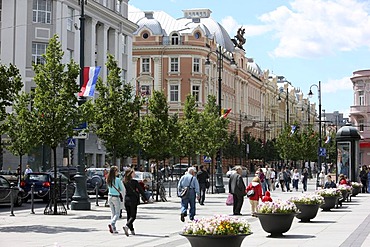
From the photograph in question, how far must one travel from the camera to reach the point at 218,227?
12.1m

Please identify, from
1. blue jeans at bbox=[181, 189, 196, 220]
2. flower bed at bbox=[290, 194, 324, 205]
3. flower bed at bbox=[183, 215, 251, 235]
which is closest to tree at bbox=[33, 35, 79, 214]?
blue jeans at bbox=[181, 189, 196, 220]

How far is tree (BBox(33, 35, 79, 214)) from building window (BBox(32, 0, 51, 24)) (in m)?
27.4

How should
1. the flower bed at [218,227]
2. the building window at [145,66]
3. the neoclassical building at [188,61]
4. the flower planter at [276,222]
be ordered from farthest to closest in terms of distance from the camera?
the building window at [145,66], the neoclassical building at [188,61], the flower planter at [276,222], the flower bed at [218,227]

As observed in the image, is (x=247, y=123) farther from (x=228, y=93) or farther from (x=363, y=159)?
(x=363, y=159)

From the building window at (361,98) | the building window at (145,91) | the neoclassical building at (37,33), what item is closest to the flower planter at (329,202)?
the neoclassical building at (37,33)

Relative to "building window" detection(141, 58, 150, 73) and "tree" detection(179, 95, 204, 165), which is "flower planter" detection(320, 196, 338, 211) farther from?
"building window" detection(141, 58, 150, 73)

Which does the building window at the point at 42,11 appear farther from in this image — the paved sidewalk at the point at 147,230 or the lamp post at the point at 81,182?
the paved sidewalk at the point at 147,230

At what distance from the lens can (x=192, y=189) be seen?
21.5 meters

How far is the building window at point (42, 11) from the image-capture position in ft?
169

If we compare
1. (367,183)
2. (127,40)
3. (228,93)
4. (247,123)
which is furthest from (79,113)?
(247,123)

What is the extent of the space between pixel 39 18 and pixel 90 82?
2579 centimetres

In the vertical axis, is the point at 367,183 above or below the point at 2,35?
below

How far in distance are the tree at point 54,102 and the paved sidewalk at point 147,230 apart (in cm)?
234

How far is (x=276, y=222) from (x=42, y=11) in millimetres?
38553
